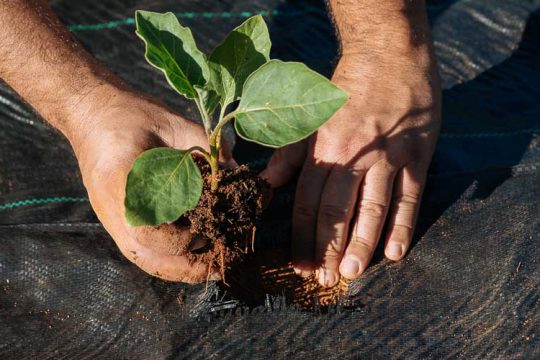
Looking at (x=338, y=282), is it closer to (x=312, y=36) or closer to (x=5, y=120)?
(x=312, y=36)

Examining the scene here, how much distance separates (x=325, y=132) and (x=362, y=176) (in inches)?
5.9

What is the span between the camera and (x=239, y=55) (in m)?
1.07

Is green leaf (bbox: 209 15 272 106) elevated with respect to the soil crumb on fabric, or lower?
elevated

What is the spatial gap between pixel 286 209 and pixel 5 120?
0.97m

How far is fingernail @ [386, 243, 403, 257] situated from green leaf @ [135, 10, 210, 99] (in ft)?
2.24

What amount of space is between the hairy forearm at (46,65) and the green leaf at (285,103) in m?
0.60

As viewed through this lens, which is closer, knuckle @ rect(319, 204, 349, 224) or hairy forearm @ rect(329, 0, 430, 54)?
knuckle @ rect(319, 204, 349, 224)

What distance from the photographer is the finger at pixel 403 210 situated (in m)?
1.47

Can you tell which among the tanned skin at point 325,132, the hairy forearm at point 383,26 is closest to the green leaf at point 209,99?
the tanned skin at point 325,132

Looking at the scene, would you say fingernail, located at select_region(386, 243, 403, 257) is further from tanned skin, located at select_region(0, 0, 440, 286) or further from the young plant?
the young plant

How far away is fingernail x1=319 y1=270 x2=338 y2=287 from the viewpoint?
4.88 feet

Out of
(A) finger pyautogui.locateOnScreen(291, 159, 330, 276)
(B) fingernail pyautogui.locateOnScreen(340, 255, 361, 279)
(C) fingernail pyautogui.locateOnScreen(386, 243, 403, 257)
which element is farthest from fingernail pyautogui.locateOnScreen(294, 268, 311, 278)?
(C) fingernail pyautogui.locateOnScreen(386, 243, 403, 257)

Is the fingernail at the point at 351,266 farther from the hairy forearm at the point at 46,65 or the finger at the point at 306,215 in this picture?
the hairy forearm at the point at 46,65

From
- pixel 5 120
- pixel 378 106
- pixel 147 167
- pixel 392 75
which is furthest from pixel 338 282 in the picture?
pixel 5 120
